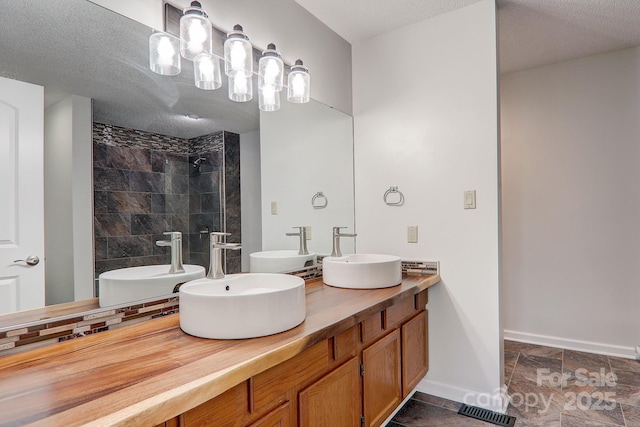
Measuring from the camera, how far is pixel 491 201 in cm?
215

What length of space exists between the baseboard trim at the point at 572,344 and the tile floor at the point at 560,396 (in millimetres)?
76

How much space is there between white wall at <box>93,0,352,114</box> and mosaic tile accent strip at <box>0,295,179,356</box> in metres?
1.07

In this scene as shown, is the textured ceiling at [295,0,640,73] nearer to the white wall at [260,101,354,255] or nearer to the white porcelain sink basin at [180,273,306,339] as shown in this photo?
the white wall at [260,101,354,255]

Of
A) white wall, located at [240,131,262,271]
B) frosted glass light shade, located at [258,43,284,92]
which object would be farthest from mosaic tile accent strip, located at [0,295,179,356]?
frosted glass light shade, located at [258,43,284,92]

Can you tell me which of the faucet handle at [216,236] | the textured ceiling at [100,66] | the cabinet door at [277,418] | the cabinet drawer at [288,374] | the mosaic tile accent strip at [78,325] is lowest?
the cabinet door at [277,418]

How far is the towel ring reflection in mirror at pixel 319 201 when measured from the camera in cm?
241

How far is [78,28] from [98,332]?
1.02 metres

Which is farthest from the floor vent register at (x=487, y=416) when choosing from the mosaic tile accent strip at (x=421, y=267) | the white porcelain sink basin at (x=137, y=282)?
the white porcelain sink basin at (x=137, y=282)

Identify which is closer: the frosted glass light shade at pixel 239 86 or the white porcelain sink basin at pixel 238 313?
the white porcelain sink basin at pixel 238 313

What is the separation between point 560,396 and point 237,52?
2.65 m

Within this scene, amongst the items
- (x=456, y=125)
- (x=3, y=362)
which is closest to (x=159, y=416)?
(x=3, y=362)

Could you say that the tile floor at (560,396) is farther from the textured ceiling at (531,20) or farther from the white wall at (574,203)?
the textured ceiling at (531,20)

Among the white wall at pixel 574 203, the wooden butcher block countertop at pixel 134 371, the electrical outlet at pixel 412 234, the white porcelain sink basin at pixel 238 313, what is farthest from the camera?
the white wall at pixel 574 203

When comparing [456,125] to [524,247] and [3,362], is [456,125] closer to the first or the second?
[524,247]
